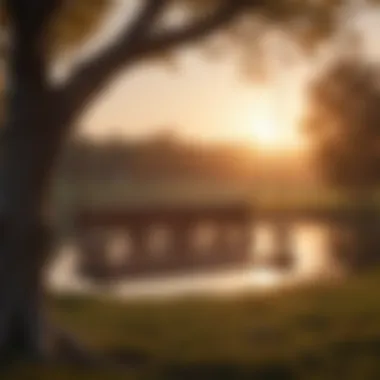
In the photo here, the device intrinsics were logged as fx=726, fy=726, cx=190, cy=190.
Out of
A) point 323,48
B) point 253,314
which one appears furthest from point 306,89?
point 253,314

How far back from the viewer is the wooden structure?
0.84m

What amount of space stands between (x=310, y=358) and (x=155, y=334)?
0.18 meters

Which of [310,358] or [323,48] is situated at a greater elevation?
[323,48]

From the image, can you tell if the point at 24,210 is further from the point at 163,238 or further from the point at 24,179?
the point at 163,238

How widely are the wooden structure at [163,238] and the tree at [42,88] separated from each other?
62 millimetres

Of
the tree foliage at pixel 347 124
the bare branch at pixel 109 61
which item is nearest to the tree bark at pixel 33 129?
the bare branch at pixel 109 61

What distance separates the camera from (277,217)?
0.85 meters

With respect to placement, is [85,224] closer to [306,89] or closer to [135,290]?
[135,290]

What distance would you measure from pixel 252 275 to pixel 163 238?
0.36 feet

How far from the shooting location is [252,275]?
836 millimetres

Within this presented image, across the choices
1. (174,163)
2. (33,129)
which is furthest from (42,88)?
(174,163)

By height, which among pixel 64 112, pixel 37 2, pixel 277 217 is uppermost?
pixel 37 2

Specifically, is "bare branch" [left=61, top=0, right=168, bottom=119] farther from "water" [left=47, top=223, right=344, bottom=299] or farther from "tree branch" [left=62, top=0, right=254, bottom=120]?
"water" [left=47, top=223, right=344, bottom=299]

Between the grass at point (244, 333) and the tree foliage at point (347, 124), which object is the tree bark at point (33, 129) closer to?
the grass at point (244, 333)
